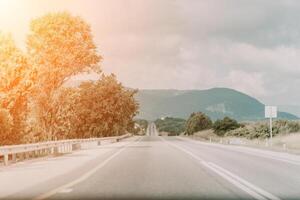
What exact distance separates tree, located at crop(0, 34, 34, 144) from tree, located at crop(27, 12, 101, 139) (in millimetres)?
2169

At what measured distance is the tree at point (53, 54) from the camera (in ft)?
156

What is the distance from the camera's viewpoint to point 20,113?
45.9 meters

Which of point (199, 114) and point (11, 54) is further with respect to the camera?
point (199, 114)

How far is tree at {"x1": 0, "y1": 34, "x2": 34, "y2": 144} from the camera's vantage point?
43.9 metres

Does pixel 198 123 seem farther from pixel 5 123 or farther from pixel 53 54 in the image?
pixel 5 123

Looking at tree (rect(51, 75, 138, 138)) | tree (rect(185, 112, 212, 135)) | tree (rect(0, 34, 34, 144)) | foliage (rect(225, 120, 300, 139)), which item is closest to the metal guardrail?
tree (rect(0, 34, 34, 144))

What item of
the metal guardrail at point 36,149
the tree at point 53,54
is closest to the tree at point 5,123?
the metal guardrail at point 36,149

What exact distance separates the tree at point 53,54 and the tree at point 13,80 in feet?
7.11

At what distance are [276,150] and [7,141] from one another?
18616 millimetres

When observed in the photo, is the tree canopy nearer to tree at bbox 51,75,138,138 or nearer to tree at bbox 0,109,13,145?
tree at bbox 0,109,13,145

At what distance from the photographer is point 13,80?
145ft

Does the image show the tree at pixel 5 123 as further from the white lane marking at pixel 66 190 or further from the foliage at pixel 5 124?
the white lane marking at pixel 66 190

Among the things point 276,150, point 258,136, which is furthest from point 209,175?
point 258,136

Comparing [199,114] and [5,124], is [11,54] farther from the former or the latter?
[199,114]
